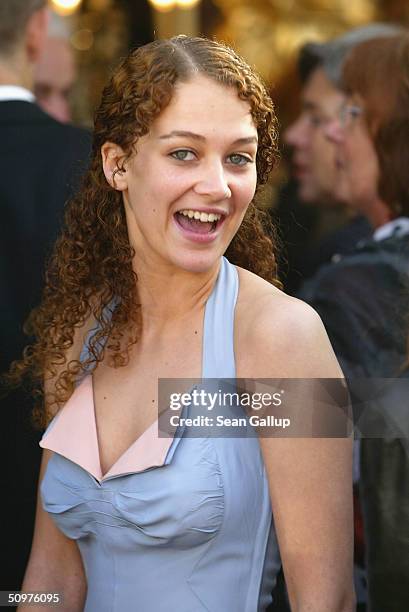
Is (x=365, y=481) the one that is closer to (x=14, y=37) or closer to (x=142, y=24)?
(x=14, y=37)

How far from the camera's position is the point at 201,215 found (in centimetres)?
217

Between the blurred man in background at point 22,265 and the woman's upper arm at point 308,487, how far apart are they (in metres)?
1.18

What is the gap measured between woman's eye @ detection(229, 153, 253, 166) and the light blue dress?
0.28 meters

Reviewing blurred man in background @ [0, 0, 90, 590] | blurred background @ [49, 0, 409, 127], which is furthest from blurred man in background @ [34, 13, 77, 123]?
blurred man in background @ [0, 0, 90, 590]

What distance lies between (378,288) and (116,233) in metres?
1.05

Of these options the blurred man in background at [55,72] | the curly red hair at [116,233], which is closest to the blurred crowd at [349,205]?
the curly red hair at [116,233]

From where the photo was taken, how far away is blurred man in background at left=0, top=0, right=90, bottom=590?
3105 mm

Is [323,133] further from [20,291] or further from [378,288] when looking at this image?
[20,291]

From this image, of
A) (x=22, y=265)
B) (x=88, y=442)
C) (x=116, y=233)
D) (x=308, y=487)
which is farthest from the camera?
Result: (x=22, y=265)

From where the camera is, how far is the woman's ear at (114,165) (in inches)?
90.1

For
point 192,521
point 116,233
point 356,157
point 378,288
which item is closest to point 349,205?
point 356,157

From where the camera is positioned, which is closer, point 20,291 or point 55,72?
point 20,291

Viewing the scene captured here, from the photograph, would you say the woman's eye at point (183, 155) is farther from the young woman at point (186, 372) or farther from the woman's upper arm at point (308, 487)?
the woman's upper arm at point (308, 487)

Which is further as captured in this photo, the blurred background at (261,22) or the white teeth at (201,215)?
the blurred background at (261,22)
